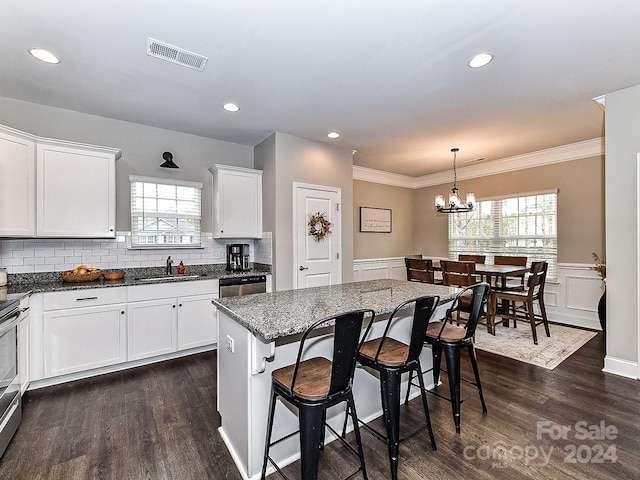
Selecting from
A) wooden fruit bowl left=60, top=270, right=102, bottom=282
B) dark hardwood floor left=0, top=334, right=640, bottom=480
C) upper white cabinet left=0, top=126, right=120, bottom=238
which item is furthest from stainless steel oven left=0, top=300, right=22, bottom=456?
upper white cabinet left=0, top=126, right=120, bottom=238

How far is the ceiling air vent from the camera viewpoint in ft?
7.55

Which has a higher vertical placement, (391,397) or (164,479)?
(391,397)

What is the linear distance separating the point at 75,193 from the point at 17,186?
1.45 feet

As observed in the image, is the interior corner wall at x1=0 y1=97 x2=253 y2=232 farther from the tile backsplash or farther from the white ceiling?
the tile backsplash

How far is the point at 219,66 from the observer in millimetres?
2598

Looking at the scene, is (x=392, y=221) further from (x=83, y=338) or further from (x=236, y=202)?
(x=83, y=338)

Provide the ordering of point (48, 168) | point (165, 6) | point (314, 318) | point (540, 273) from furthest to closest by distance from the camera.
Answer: point (540, 273) < point (48, 168) < point (165, 6) < point (314, 318)

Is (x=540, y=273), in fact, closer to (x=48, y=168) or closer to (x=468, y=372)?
(x=468, y=372)

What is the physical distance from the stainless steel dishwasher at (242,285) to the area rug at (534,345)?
9.28 feet

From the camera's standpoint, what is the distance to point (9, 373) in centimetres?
222

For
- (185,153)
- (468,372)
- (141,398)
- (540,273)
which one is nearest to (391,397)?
(468,372)

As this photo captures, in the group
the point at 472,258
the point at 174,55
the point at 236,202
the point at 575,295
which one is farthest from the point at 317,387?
the point at 575,295

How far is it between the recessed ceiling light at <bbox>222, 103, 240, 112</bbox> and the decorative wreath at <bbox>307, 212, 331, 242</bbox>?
5.48ft

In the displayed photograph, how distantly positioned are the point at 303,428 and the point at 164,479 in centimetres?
101
